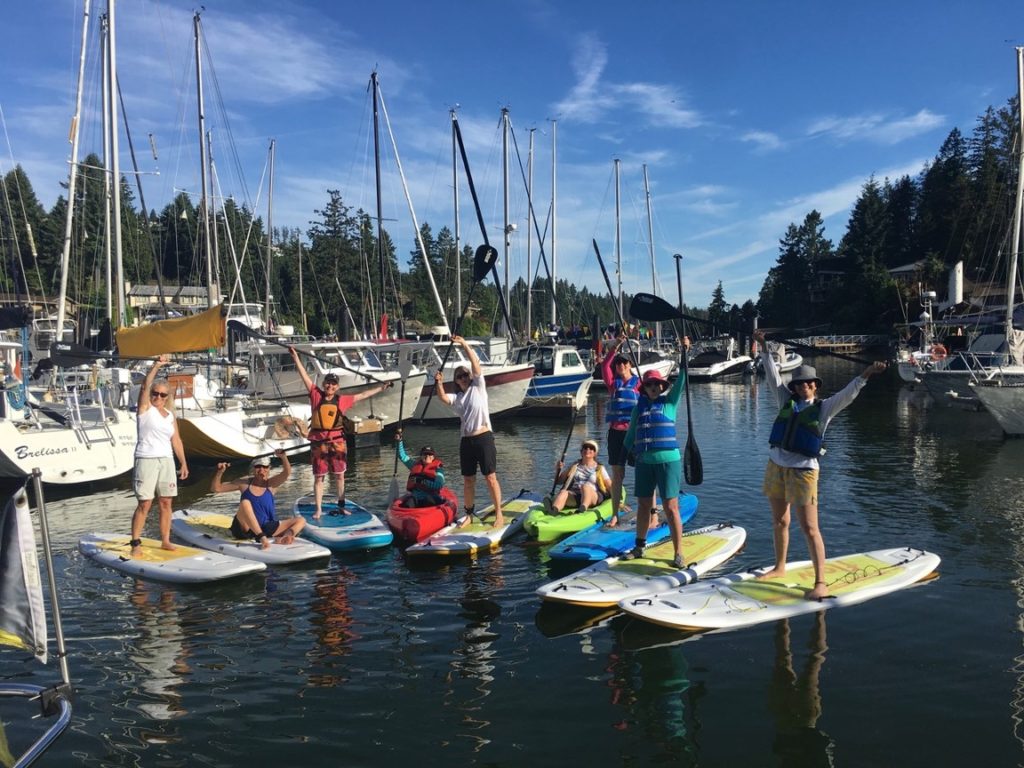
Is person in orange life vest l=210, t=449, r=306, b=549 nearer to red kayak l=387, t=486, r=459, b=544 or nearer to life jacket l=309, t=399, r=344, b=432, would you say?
red kayak l=387, t=486, r=459, b=544

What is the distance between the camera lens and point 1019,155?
938 inches

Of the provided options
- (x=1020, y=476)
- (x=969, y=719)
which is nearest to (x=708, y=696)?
(x=969, y=719)

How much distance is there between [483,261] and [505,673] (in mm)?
6654

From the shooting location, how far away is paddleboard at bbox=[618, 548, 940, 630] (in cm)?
636

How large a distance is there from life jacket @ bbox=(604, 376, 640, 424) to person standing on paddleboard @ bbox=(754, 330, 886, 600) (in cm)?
286

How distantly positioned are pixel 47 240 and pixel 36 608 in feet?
285

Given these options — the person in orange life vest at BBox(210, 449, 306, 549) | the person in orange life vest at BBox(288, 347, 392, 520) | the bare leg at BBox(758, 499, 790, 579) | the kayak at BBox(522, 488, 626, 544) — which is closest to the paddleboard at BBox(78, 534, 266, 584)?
the person in orange life vest at BBox(210, 449, 306, 549)

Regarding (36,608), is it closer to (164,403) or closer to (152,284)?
(164,403)

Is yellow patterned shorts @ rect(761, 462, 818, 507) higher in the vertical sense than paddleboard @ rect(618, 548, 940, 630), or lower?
higher

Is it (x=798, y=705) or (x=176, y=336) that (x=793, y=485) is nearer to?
(x=798, y=705)

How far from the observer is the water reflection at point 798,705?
4.60 metres

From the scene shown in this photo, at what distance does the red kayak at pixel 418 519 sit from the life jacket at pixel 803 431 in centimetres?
480

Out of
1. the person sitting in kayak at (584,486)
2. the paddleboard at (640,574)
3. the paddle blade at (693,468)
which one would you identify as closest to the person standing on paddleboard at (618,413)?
the person sitting in kayak at (584,486)

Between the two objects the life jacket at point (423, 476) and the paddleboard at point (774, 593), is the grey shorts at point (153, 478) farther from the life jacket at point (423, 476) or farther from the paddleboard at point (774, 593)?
the paddleboard at point (774, 593)
